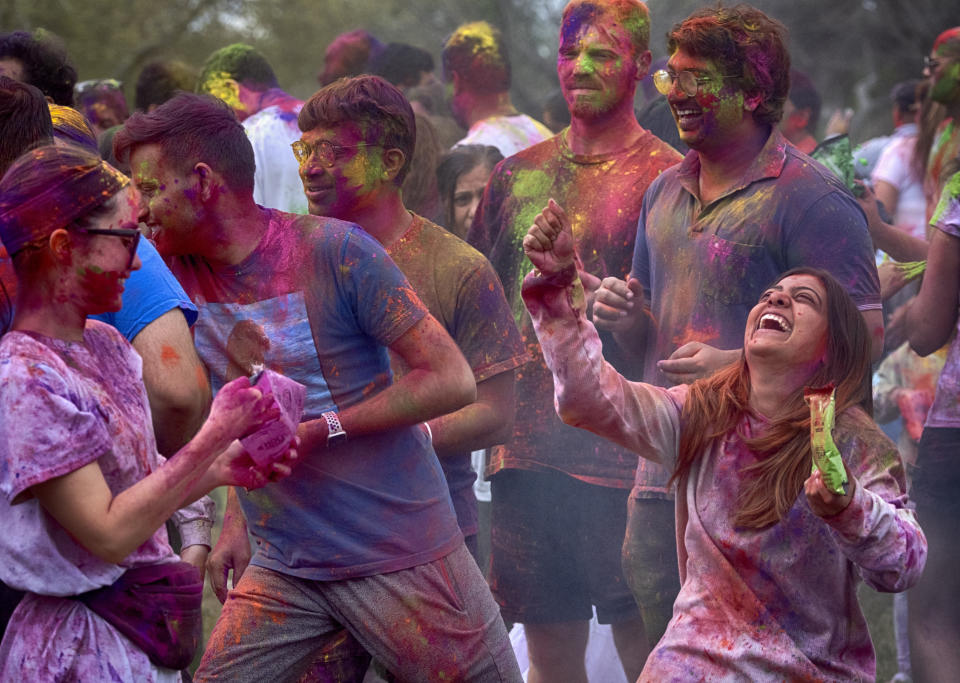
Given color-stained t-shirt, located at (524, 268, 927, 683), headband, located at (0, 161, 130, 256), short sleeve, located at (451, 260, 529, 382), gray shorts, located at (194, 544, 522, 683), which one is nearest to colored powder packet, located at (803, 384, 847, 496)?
color-stained t-shirt, located at (524, 268, 927, 683)

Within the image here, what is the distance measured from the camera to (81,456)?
87.0 inches

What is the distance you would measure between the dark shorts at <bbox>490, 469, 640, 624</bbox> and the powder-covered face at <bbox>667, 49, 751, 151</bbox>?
1.20 meters

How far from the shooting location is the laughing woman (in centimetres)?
273

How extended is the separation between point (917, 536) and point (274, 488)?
150 centimetres

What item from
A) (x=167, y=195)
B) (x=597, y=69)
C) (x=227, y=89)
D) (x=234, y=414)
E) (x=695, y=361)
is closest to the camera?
(x=234, y=414)

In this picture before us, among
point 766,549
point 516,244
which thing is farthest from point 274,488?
point 516,244

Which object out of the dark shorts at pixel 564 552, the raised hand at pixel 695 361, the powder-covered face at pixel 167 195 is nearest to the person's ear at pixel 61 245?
the powder-covered face at pixel 167 195

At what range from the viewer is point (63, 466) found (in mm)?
2191

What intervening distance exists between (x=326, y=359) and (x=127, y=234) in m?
0.78

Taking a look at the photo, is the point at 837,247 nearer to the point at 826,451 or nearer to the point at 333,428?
the point at 826,451

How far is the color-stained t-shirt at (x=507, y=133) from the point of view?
583 centimetres

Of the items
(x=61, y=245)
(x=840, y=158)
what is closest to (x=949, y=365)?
(x=840, y=158)

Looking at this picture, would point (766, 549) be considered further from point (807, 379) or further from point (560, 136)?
point (560, 136)

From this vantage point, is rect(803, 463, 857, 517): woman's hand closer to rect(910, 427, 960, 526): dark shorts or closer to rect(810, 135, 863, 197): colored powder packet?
rect(910, 427, 960, 526): dark shorts
